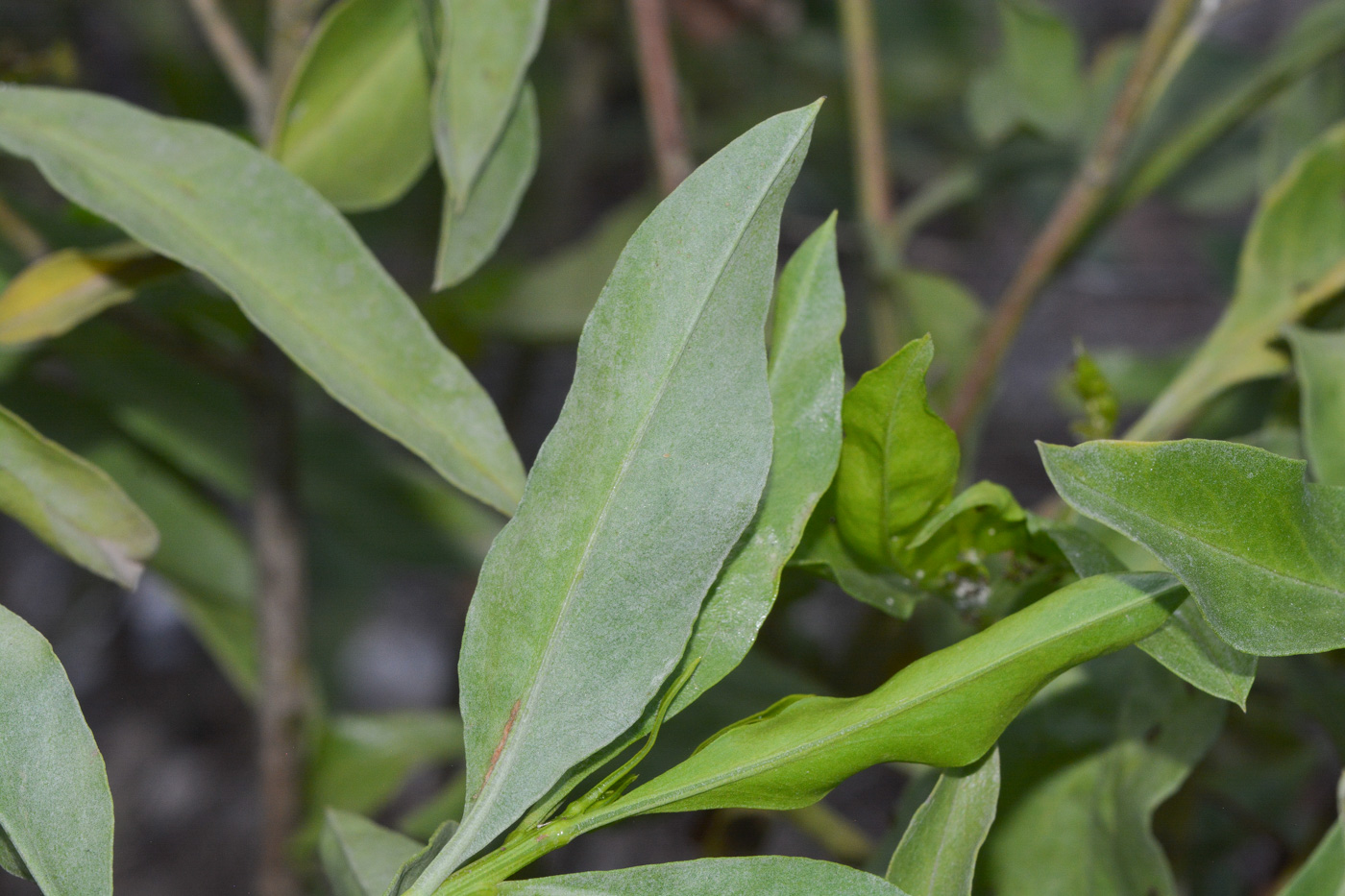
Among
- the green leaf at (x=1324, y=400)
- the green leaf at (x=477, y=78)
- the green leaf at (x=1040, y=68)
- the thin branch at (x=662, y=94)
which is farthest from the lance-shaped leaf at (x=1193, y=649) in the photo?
the green leaf at (x=1040, y=68)

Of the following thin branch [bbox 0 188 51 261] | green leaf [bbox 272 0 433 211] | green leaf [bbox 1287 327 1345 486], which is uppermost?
green leaf [bbox 272 0 433 211]

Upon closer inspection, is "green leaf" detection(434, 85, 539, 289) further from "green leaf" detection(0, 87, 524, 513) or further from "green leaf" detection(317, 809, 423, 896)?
"green leaf" detection(317, 809, 423, 896)

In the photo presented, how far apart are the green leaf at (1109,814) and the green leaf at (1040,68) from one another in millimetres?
387

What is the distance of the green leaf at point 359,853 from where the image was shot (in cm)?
32

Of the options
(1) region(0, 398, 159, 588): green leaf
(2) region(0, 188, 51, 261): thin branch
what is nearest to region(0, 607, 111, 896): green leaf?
(1) region(0, 398, 159, 588): green leaf

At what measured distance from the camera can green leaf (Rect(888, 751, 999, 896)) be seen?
29 cm

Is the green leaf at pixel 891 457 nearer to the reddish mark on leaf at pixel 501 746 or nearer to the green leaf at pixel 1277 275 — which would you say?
the reddish mark on leaf at pixel 501 746

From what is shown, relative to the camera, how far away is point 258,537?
580 millimetres

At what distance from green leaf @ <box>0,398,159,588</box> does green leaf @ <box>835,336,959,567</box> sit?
0.75 feet

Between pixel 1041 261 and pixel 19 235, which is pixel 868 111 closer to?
pixel 1041 261

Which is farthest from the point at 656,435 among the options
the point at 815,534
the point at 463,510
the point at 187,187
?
the point at 463,510

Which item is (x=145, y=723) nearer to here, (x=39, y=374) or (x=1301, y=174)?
(x=39, y=374)

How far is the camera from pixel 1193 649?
0.28 metres

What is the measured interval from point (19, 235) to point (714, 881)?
16.9 inches
